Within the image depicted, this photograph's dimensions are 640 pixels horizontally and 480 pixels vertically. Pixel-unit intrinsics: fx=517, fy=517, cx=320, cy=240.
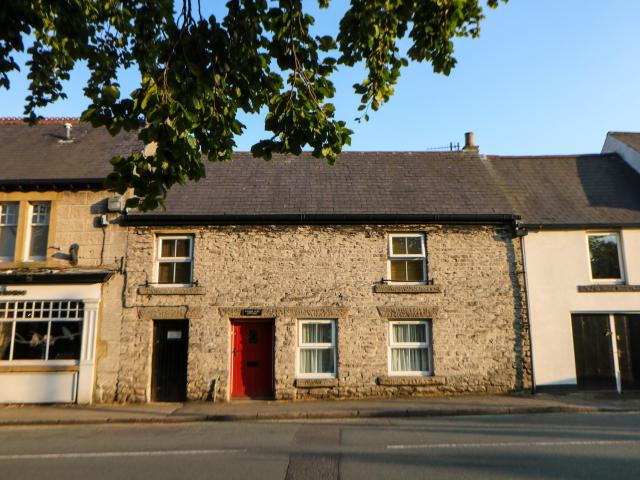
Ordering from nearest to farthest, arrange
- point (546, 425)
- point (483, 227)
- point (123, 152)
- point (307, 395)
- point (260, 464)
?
point (260, 464) → point (546, 425) → point (307, 395) → point (483, 227) → point (123, 152)

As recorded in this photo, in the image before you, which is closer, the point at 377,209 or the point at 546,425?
the point at 546,425

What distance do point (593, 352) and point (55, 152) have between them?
16.5 meters

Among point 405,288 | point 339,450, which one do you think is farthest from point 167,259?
point 339,450

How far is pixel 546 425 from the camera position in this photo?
973 cm

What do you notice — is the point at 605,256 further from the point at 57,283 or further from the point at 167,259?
the point at 57,283

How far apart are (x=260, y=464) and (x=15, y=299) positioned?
978 centimetres

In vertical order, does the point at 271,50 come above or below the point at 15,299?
above

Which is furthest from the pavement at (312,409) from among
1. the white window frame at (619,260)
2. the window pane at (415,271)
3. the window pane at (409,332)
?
the window pane at (415,271)

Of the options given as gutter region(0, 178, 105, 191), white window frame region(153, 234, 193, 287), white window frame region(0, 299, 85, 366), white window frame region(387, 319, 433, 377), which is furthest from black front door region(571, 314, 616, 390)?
gutter region(0, 178, 105, 191)

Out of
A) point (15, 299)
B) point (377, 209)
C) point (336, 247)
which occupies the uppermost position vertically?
point (377, 209)

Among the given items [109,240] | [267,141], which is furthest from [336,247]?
[267,141]

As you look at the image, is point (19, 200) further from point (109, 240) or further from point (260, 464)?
point (260, 464)

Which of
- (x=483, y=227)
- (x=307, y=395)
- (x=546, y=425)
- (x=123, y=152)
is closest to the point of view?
(x=546, y=425)

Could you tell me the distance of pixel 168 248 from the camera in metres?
14.3
